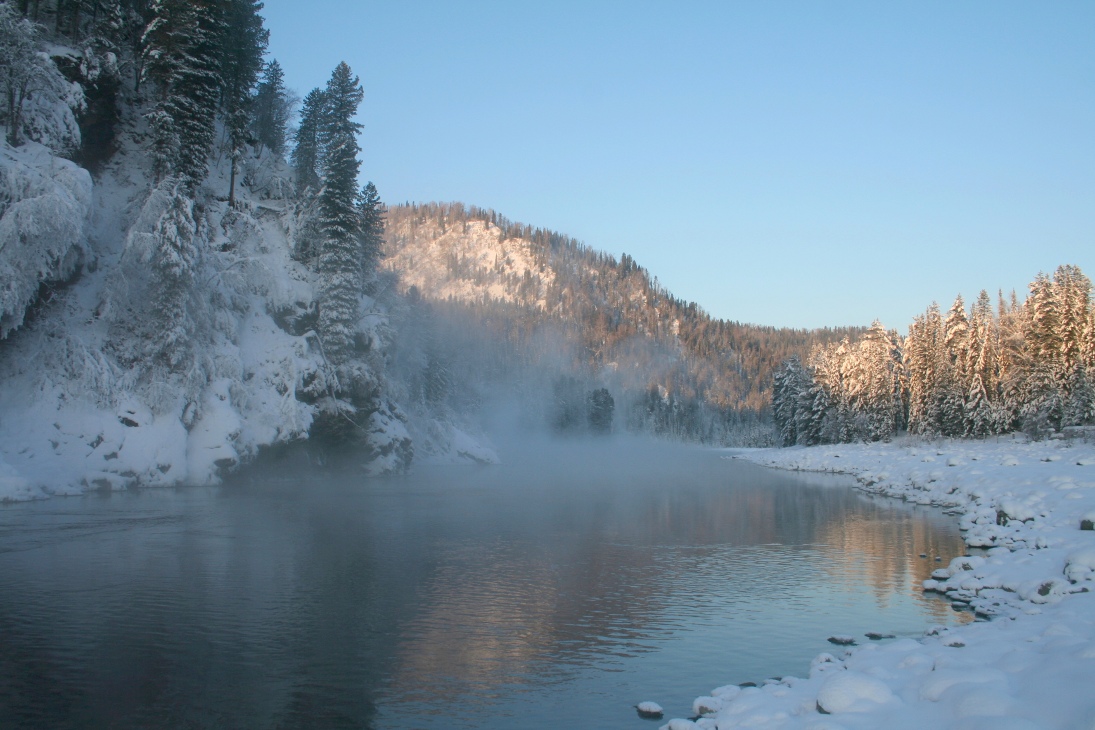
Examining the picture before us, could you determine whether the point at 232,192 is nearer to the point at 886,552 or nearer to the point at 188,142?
the point at 188,142

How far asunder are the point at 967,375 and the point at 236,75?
7087 cm

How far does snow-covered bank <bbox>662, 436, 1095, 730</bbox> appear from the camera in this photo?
9.32 meters

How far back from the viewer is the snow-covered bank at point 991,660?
30.6 ft

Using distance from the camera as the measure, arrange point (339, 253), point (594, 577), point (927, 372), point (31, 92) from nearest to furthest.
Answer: point (594, 577), point (31, 92), point (339, 253), point (927, 372)

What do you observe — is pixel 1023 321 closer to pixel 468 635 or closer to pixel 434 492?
pixel 434 492

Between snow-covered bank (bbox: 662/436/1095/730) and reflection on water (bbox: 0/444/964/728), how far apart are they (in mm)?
1611

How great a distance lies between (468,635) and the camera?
16.4m

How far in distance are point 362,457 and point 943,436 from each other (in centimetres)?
5821

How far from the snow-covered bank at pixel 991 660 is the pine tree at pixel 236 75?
54351 millimetres

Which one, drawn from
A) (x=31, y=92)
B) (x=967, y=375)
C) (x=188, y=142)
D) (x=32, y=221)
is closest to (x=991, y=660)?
(x=32, y=221)

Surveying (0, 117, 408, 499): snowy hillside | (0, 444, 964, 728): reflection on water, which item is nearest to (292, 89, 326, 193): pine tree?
(0, 117, 408, 499): snowy hillside

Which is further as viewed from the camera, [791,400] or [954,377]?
[791,400]

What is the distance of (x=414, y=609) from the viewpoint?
60.5ft

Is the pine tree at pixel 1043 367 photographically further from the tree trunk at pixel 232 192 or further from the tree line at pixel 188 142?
the tree trunk at pixel 232 192
